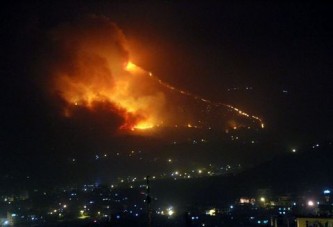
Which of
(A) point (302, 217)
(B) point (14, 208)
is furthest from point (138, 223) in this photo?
(B) point (14, 208)

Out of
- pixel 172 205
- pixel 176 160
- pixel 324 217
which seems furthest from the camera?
pixel 176 160

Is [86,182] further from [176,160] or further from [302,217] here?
[302,217]

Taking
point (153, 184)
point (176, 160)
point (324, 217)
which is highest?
point (176, 160)

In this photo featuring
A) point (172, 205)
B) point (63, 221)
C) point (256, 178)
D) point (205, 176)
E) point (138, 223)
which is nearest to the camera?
point (138, 223)

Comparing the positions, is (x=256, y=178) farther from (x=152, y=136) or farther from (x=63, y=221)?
(x=63, y=221)

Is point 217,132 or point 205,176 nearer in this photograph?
point 205,176

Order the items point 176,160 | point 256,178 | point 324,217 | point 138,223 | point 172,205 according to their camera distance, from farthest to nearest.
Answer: point 176,160, point 256,178, point 172,205, point 138,223, point 324,217

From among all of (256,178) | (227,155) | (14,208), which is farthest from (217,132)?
(14,208)

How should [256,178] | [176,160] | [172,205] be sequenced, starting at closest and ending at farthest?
[172,205], [256,178], [176,160]

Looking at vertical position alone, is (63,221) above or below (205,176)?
below
